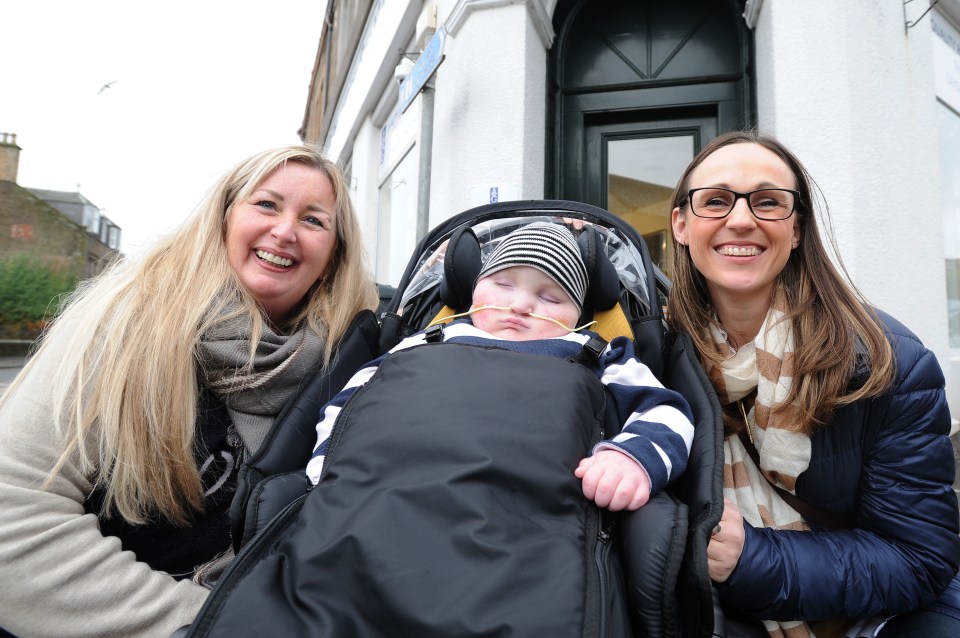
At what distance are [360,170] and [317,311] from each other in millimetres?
7295

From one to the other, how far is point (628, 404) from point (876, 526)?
2.25 ft

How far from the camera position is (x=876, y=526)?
127 centimetres

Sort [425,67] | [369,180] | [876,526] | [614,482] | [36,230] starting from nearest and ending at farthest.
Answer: [614,482]
[876,526]
[425,67]
[369,180]
[36,230]

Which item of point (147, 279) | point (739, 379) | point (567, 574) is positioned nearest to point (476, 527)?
point (567, 574)

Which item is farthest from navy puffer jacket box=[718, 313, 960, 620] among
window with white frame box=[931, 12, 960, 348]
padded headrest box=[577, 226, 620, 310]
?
window with white frame box=[931, 12, 960, 348]

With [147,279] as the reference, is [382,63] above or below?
above

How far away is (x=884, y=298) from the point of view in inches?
126

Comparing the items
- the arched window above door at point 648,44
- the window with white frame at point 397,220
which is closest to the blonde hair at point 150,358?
the window with white frame at point 397,220

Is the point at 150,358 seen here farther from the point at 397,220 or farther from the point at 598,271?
the point at 397,220

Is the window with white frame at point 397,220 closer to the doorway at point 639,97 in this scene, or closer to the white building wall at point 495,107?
the white building wall at point 495,107

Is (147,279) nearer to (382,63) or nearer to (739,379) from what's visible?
(739,379)

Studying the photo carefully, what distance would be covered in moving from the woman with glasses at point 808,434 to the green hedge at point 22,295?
30461mm

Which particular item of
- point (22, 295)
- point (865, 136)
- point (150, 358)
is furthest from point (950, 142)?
point (22, 295)

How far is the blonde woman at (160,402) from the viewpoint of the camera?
1.09 m
